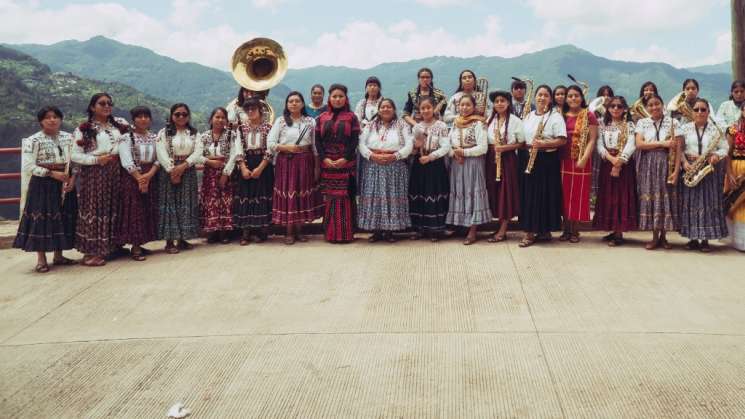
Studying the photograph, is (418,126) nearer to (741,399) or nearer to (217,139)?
(217,139)

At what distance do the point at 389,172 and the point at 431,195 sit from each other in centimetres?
51

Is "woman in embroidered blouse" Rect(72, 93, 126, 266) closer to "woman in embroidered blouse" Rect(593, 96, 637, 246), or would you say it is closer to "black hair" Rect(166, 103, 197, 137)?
"black hair" Rect(166, 103, 197, 137)

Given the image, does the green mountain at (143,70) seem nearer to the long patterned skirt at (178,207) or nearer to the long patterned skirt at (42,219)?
the long patterned skirt at (178,207)

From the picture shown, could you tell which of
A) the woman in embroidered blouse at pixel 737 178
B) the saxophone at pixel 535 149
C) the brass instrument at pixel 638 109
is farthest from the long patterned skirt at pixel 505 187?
the woman in embroidered blouse at pixel 737 178

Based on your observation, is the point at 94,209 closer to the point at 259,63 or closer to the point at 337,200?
the point at 337,200

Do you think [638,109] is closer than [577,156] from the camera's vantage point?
No

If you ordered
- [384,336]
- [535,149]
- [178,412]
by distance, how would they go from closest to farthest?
1. [178,412]
2. [384,336]
3. [535,149]

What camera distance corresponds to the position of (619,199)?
6312 mm

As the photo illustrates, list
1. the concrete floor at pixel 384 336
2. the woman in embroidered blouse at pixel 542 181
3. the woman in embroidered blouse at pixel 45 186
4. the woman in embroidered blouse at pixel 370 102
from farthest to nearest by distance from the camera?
the woman in embroidered blouse at pixel 370 102 < the woman in embroidered blouse at pixel 542 181 < the woman in embroidered blouse at pixel 45 186 < the concrete floor at pixel 384 336

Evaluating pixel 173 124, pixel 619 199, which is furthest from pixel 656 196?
pixel 173 124

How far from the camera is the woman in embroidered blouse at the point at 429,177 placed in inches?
255

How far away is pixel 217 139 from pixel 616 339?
14.7 ft

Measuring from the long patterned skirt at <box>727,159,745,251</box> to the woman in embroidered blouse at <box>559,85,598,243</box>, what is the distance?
135 centimetres

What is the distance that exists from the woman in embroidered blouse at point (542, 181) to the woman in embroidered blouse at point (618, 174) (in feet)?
1.58
